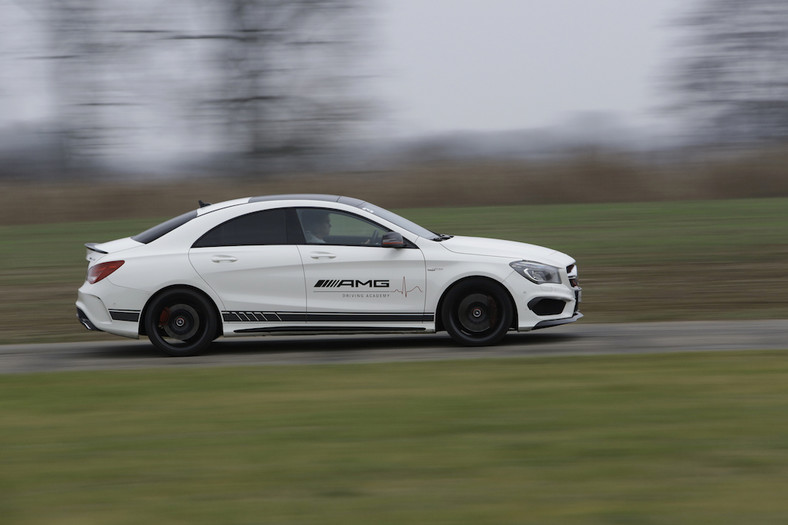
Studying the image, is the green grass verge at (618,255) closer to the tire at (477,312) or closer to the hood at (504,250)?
the hood at (504,250)

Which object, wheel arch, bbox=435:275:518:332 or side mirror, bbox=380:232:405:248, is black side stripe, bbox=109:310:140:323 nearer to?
side mirror, bbox=380:232:405:248

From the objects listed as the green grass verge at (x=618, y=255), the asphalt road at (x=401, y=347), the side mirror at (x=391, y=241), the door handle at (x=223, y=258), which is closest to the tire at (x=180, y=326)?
the asphalt road at (x=401, y=347)

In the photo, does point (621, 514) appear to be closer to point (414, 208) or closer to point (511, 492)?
point (511, 492)

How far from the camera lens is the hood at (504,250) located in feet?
32.0

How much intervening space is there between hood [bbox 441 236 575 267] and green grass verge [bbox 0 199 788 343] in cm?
237

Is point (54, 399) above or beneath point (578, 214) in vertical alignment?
beneath

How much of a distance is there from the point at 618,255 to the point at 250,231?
9691 millimetres

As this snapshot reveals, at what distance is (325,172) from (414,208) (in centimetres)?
313

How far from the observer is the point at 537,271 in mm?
9711

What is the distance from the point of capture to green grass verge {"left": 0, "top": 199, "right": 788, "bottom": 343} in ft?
42.4

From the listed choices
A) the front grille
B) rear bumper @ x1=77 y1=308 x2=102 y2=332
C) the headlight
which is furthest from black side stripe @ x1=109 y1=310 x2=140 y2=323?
the front grille

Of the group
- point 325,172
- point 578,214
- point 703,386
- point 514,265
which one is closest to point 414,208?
point 325,172

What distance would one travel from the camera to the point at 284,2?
101ft

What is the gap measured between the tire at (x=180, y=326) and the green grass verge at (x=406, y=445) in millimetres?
1131
